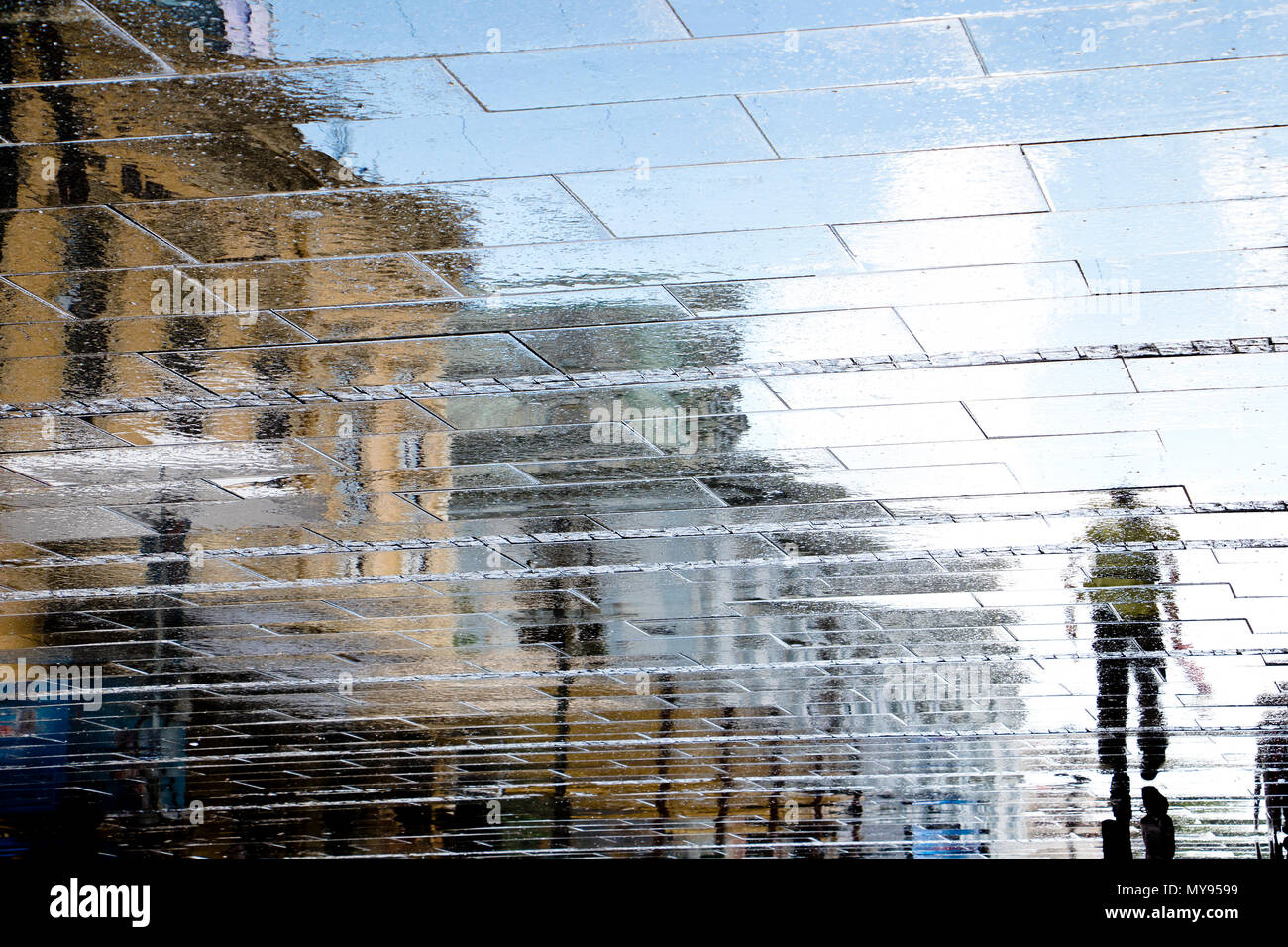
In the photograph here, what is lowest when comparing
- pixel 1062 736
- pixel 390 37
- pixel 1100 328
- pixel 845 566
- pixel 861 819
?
pixel 861 819

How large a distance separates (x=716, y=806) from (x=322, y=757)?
753 cm

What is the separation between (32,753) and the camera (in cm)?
1798

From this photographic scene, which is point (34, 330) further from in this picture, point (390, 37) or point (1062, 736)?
point (1062, 736)

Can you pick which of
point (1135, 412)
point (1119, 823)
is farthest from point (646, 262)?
point (1119, 823)

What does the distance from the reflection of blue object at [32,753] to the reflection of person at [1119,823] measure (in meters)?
11.6

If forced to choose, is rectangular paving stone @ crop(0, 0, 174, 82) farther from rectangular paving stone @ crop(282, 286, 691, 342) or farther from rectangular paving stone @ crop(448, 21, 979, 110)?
rectangular paving stone @ crop(282, 286, 691, 342)

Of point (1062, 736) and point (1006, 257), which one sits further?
point (1062, 736)

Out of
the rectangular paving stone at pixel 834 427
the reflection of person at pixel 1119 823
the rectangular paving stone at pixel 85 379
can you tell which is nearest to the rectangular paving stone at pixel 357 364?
the rectangular paving stone at pixel 85 379

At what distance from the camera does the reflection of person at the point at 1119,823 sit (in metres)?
16.2

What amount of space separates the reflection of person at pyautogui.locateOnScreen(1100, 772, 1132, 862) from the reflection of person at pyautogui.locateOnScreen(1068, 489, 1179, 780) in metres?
1.32

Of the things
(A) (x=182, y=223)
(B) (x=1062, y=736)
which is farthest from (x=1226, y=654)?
(A) (x=182, y=223)

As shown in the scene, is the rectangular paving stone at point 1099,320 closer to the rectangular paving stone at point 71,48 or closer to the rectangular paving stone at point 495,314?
the rectangular paving stone at point 495,314

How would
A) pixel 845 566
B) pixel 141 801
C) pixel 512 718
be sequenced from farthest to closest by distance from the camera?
pixel 141 801
pixel 512 718
pixel 845 566

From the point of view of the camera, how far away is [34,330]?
7.55m
